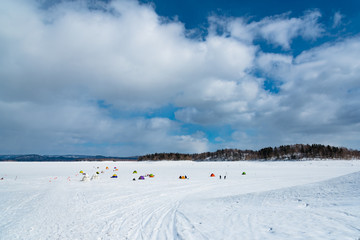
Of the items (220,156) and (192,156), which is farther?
(192,156)

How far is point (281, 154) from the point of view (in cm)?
11994

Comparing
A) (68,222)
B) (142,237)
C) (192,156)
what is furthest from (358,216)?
(192,156)

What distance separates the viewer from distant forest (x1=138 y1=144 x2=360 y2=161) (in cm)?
10562

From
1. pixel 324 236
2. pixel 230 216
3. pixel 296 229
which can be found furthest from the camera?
pixel 230 216

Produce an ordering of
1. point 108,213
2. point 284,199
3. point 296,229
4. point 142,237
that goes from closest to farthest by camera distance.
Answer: point 296,229 → point 142,237 → point 108,213 → point 284,199

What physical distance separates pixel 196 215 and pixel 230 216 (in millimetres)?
1799

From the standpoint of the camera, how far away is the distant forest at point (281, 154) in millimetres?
105625

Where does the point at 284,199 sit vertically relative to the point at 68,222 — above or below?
above

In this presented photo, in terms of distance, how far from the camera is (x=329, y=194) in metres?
12.7

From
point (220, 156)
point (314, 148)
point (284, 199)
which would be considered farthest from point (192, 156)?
point (284, 199)

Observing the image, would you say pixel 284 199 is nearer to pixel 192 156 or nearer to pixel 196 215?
pixel 196 215

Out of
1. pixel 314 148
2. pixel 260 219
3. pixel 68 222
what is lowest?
pixel 68 222

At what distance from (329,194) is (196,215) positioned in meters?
8.19

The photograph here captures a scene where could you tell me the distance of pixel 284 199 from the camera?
13266mm
